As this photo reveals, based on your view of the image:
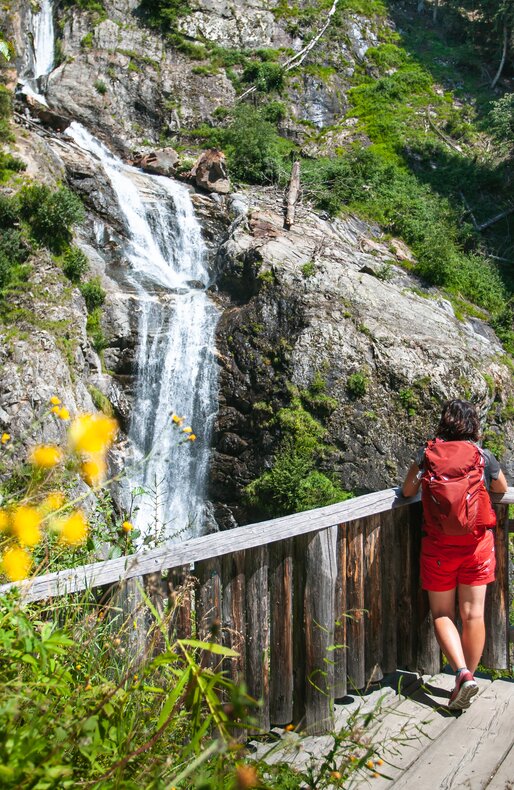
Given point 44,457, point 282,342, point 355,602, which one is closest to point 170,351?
point 282,342

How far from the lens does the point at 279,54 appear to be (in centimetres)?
2852

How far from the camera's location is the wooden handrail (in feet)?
7.03

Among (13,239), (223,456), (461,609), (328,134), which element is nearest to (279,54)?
(328,134)

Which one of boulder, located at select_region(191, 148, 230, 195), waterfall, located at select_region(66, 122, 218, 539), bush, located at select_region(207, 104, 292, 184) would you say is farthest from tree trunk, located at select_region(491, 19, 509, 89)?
waterfall, located at select_region(66, 122, 218, 539)

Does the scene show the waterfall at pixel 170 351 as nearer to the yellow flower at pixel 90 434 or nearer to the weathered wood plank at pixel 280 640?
the weathered wood plank at pixel 280 640

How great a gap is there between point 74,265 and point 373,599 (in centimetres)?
1348

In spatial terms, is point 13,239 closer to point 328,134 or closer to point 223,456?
point 223,456

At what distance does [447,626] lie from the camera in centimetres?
342

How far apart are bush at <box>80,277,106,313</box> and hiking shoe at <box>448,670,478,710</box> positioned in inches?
524

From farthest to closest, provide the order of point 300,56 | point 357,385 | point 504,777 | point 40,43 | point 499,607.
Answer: point 300,56 → point 40,43 → point 357,385 → point 499,607 → point 504,777

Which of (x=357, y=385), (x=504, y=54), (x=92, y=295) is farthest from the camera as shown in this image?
(x=504, y=54)

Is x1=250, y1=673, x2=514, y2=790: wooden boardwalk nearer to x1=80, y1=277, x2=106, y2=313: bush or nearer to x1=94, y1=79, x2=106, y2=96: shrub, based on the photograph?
x1=80, y1=277, x2=106, y2=313: bush

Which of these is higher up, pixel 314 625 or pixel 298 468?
pixel 314 625

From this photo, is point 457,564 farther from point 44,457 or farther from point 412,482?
point 44,457
